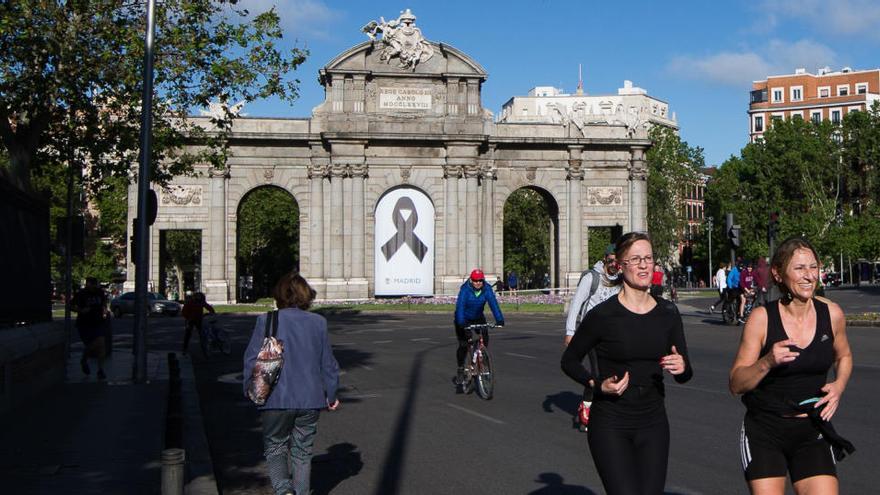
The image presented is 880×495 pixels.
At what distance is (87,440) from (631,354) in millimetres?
7157

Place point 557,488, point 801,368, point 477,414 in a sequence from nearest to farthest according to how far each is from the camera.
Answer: point 801,368
point 557,488
point 477,414

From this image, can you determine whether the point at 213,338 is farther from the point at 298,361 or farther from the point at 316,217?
the point at 316,217

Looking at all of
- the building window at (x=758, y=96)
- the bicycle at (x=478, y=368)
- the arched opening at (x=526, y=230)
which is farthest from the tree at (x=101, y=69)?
the building window at (x=758, y=96)

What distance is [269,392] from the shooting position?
24.5ft

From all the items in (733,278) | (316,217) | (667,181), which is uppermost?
(667,181)

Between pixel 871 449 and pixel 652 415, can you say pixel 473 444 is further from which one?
pixel 652 415

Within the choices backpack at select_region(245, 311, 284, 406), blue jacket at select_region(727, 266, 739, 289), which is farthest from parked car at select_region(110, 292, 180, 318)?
backpack at select_region(245, 311, 284, 406)

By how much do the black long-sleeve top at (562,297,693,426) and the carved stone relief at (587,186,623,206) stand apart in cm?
5428

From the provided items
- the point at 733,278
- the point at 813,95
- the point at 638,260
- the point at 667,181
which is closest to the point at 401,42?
the point at 733,278

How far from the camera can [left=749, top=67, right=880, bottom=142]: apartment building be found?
12206 cm

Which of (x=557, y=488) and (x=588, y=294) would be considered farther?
(x=588, y=294)

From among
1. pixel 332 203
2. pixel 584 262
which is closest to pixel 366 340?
pixel 332 203

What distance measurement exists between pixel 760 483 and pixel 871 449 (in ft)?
17.2

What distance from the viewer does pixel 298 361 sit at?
24.9ft
